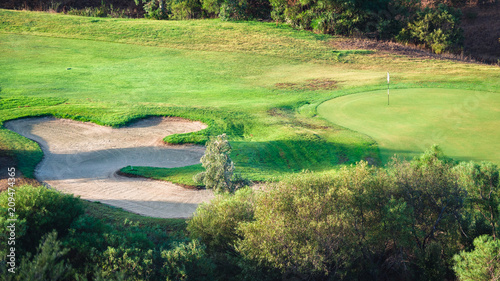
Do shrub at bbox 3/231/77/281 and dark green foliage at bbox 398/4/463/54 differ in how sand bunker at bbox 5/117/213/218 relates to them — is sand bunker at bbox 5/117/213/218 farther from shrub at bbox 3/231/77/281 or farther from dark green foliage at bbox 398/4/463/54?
dark green foliage at bbox 398/4/463/54

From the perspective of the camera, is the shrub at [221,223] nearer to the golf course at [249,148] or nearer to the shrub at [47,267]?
the golf course at [249,148]

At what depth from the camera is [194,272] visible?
32.2 feet

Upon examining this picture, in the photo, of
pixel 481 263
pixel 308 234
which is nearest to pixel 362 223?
pixel 308 234

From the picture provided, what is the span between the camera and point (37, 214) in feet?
33.1

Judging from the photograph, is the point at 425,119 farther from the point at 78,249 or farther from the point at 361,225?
the point at 78,249

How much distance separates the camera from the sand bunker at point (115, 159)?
15.5 meters

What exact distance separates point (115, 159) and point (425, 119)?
14.1 metres

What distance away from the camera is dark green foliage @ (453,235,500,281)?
30.9 feet

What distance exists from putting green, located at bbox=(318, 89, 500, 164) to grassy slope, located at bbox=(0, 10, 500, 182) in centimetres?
113

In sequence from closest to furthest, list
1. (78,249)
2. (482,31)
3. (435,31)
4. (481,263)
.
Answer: (481,263)
(78,249)
(435,31)
(482,31)

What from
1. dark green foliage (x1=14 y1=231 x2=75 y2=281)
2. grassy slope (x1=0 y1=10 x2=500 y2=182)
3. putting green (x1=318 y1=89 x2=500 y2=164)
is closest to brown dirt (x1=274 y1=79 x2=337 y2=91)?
grassy slope (x1=0 y1=10 x2=500 y2=182)

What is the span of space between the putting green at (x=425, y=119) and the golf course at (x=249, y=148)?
0.13 metres

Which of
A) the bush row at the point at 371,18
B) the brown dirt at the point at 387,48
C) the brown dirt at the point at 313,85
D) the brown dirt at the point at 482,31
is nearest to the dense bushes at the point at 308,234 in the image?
the brown dirt at the point at 313,85

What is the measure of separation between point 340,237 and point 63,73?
90.4 feet
